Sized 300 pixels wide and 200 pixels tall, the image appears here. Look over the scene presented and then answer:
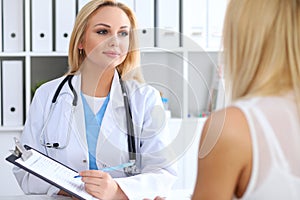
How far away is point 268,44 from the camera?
34.0 inches

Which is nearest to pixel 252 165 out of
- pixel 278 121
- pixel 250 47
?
pixel 278 121

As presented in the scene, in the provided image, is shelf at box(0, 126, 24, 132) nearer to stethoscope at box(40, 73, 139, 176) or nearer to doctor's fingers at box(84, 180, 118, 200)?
stethoscope at box(40, 73, 139, 176)

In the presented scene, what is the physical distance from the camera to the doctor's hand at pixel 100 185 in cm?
155

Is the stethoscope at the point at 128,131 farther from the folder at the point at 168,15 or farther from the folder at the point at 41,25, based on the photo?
the folder at the point at 168,15

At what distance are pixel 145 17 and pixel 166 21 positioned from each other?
0.13 metres

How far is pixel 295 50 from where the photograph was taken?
2.83ft

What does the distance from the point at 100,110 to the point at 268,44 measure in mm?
1151

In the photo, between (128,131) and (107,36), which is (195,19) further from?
(128,131)

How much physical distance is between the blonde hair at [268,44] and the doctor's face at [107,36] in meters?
1.02

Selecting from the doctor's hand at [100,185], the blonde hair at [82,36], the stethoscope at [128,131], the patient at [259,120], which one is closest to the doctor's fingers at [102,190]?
the doctor's hand at [100,185]

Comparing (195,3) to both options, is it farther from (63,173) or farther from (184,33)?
(63,173)

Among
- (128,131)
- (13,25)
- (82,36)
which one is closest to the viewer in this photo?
(128,131)

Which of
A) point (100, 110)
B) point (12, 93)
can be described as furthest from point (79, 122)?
point (12, 93)

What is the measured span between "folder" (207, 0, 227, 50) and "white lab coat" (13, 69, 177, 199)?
122 centimetres
